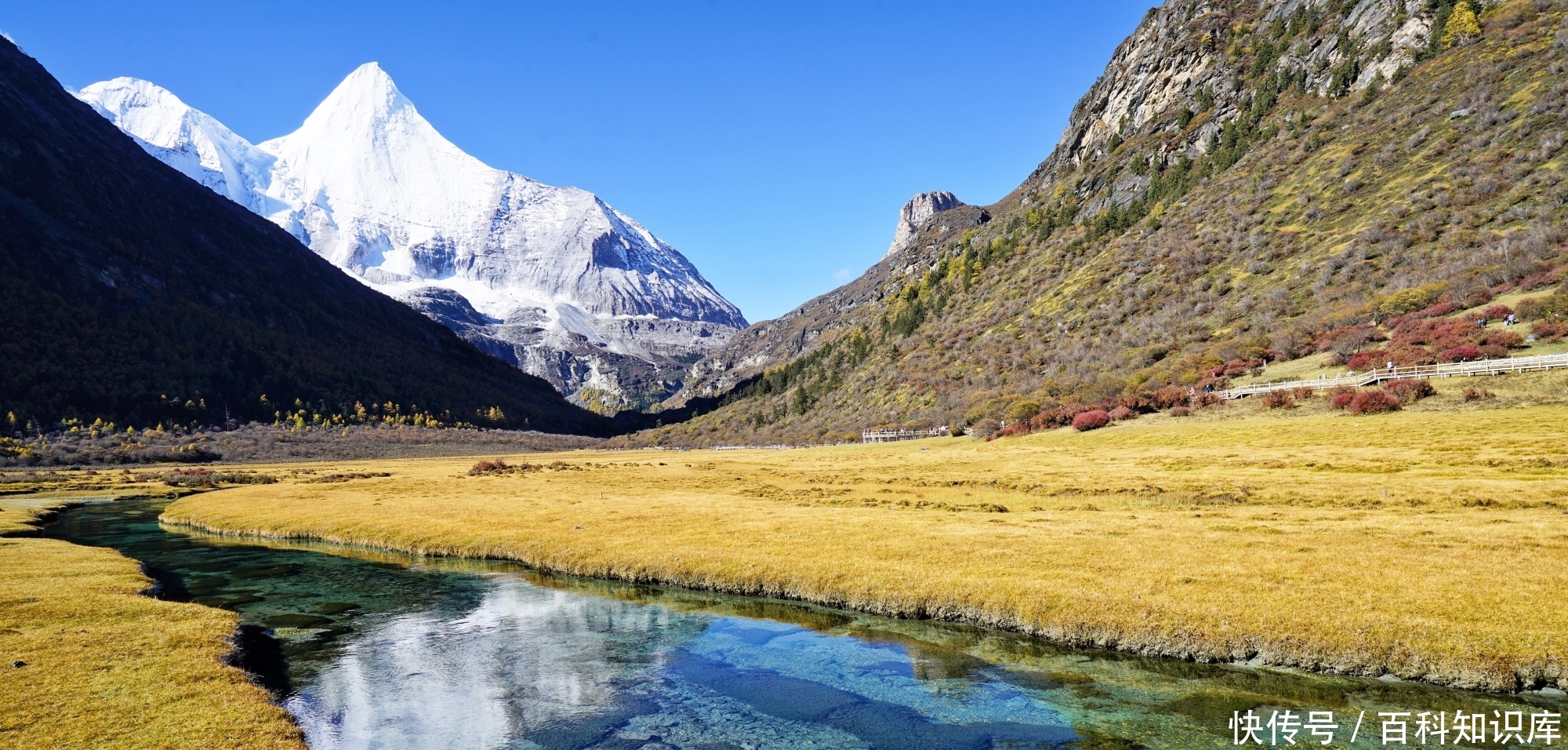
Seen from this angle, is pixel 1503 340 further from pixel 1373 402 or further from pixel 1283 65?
pixel 1283 65

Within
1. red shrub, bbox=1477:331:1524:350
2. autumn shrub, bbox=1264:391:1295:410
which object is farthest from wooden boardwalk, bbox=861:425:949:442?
red shrub, bbox=1477:331:1524:350

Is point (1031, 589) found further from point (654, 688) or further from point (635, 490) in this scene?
point (635, 490)

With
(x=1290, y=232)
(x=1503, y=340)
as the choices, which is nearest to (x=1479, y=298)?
(x=1503, y=340)

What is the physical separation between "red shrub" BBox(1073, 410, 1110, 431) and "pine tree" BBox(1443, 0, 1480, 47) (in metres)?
120

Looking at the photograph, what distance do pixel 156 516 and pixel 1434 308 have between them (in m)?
128

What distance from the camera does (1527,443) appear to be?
43.0 metres

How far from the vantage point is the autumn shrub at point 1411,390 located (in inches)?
2296

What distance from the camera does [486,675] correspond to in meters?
22.5

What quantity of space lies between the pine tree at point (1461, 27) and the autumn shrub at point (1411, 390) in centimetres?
11718

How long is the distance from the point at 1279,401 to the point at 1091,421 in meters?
17.7

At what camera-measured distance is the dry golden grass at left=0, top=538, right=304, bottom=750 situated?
602 inches

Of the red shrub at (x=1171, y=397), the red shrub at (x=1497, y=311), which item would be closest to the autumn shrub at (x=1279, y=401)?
the red shrub at (x=1171, y=397)

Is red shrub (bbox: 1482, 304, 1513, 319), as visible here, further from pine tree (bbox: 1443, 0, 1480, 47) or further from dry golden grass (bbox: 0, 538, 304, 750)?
pine tree (bbox: 1443, 0, 1480, 47)

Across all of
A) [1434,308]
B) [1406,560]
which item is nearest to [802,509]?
[1406,560]
